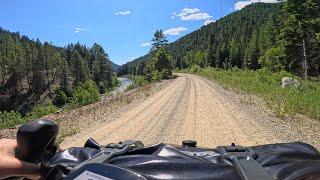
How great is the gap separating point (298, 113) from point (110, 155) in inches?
567

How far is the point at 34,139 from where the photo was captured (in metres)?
1.54

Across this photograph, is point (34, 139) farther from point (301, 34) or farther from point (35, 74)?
point (35, 74)

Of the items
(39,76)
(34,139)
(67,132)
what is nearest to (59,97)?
(39,76)

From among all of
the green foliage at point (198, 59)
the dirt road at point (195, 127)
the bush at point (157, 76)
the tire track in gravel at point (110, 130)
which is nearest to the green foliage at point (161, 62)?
the bush at point (157, 76)

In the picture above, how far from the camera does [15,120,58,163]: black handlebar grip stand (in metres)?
1.53

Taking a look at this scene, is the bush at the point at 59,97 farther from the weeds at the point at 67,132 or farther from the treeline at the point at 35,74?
the weeds at the point at 67,132

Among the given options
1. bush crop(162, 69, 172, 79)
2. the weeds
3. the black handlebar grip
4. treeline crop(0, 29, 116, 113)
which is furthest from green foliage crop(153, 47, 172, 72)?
the black handlebar grip

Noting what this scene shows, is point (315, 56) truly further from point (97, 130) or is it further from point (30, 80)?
point (30, 80)

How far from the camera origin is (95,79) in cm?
13675

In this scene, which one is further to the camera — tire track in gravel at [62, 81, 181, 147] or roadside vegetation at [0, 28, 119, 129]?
roadside vegetation at [0, 28, 119, 129]

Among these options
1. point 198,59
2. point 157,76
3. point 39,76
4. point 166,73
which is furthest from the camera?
point 198,59

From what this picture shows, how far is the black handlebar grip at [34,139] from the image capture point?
1534 millimetres

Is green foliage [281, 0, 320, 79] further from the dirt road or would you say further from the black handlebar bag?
the black handlebar bag

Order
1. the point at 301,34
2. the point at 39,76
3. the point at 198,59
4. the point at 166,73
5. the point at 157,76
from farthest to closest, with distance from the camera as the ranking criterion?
the point at 198,59, the point at 39,76, the point at 166,73, the point at 157,76, the point at 301,34
